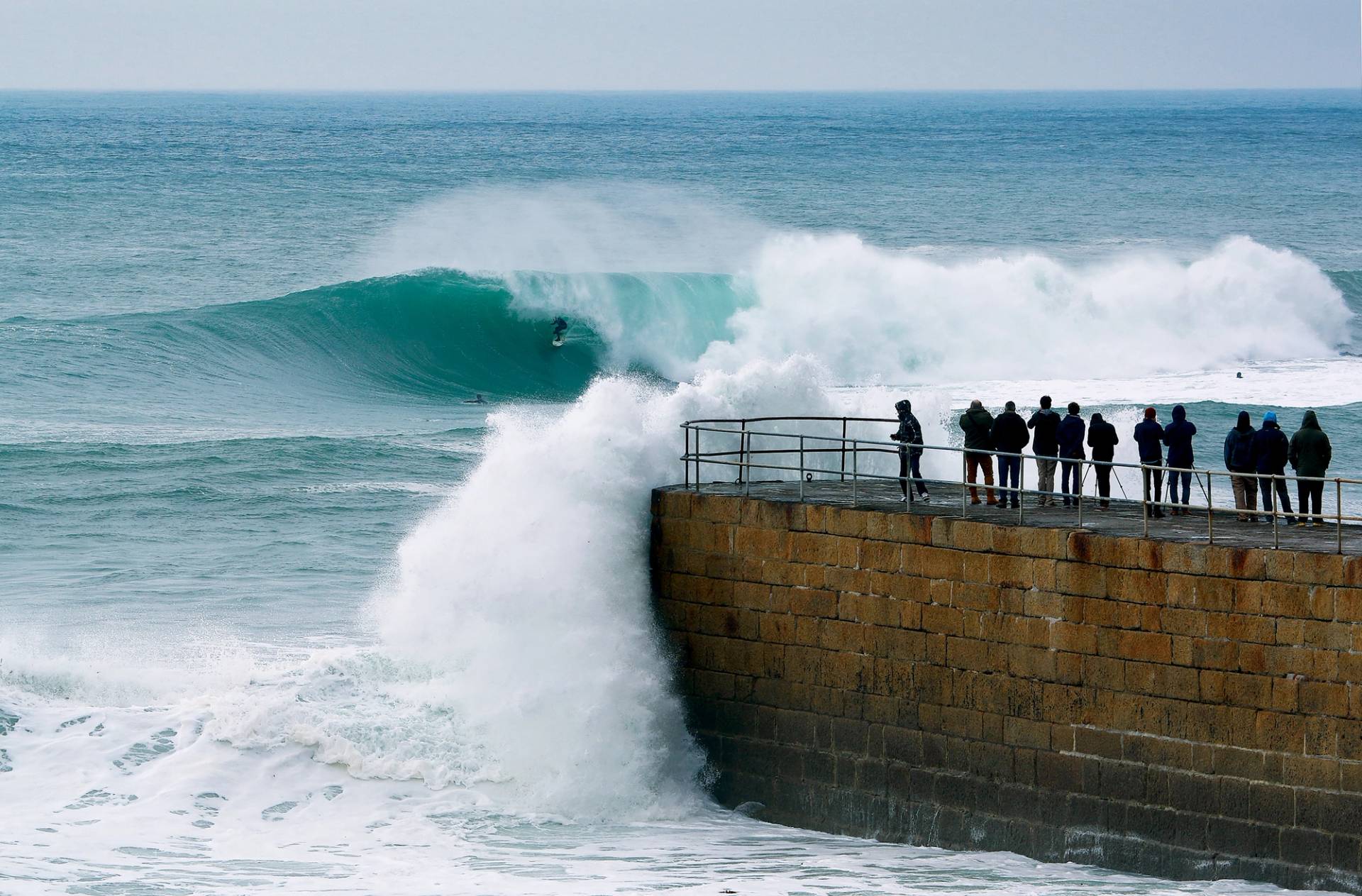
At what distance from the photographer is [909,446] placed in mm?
11688

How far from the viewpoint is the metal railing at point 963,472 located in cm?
1037

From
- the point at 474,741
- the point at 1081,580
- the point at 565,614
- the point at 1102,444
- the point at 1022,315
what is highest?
the point at 1022,315

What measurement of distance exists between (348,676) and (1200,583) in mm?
6700

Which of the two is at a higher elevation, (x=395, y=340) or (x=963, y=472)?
(x=395, y=340)

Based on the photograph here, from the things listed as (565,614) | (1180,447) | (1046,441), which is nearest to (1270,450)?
(1180,447)

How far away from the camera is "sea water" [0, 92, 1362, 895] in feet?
37.8

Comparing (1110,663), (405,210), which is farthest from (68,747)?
(405,210)

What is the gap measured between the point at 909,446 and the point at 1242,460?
2.18 m

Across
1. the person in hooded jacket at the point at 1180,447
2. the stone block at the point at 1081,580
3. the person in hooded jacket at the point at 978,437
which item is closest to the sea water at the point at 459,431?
the stone block at the point at 1081,580

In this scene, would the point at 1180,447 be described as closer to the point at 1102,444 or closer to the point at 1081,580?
the point at 1102,444

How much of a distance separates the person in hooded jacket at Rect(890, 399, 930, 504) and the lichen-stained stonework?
2.59ft

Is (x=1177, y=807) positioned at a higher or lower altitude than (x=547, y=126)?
lower

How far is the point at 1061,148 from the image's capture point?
4267 inches

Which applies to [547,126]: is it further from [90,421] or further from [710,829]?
[710,829]
